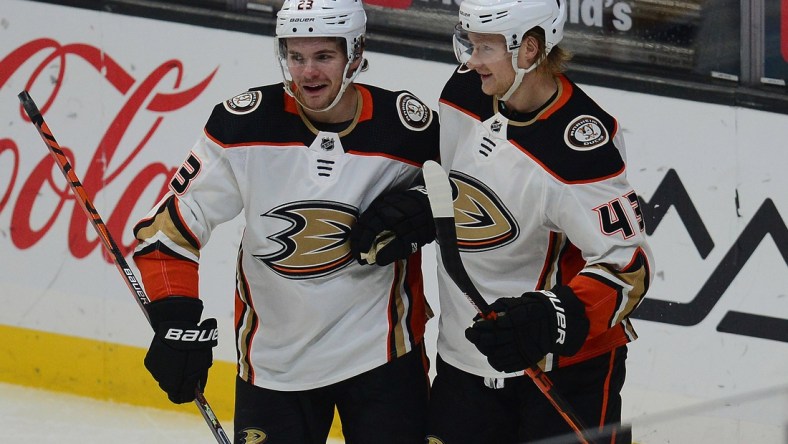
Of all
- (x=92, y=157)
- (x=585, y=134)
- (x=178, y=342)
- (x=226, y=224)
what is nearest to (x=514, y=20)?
(x=585, y=134)

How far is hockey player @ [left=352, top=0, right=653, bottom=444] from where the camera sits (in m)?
2.49

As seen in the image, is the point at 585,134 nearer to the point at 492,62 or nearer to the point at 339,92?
the point at 492,62

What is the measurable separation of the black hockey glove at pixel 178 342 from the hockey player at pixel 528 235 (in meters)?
0.33

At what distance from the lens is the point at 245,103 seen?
8.86ft

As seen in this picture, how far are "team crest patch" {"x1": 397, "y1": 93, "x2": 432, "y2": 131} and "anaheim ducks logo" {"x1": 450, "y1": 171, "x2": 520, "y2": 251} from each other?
0.14 meters

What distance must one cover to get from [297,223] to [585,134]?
57cm

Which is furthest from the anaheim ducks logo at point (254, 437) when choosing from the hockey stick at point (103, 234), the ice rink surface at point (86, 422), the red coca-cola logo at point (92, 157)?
the red coca-cola logo at point (92, 157)

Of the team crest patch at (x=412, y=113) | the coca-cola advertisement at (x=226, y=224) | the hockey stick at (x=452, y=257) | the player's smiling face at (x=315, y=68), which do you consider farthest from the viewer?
the coca-cola advertisement at (x=226, y=224)

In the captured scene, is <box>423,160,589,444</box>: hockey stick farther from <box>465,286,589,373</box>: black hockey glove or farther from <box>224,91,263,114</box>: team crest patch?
<box>224,91,263,114</box>: team crest patch

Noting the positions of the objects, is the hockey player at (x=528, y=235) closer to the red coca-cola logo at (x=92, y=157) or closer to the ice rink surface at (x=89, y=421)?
the ice rink surface at (x=89, y=421)

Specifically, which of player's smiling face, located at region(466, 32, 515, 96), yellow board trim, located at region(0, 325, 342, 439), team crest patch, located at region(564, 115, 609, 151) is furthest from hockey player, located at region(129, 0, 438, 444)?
yellow board trim, located at region(0, 325, 342, 439)

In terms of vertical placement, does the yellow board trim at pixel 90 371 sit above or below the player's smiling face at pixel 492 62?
below

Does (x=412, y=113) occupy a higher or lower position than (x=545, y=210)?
higher

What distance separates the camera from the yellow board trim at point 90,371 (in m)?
4.25
